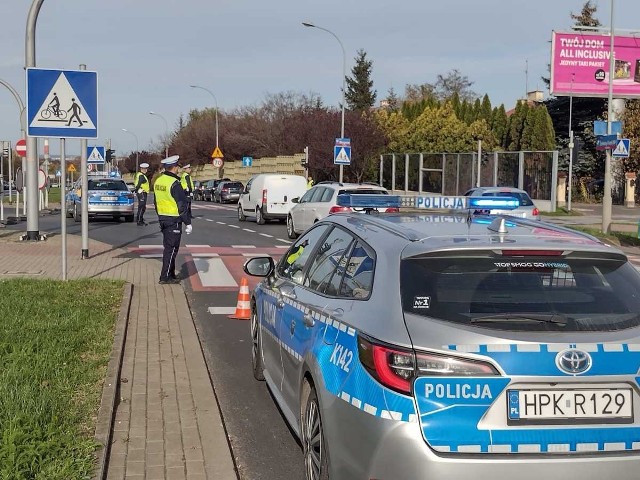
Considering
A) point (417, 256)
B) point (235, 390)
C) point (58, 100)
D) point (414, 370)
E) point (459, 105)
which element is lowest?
point (235, 390)

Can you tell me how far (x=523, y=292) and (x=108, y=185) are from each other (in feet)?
86.1

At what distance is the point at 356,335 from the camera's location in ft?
11.8

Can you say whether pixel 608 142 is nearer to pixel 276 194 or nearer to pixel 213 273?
pixel 276 194

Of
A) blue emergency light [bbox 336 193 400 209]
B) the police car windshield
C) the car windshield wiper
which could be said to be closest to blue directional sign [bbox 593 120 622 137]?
the police car windshield

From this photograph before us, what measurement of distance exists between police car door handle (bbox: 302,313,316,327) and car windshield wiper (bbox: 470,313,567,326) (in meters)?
1.18

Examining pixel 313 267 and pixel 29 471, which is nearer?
pixel 29 471

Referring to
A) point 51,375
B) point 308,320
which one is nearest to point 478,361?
point 308,320

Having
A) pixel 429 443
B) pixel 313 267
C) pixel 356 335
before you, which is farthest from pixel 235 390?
pixel 429 443

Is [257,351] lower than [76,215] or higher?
higher

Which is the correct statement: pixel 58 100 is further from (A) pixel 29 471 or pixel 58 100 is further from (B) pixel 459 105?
(B) pixel 459 105

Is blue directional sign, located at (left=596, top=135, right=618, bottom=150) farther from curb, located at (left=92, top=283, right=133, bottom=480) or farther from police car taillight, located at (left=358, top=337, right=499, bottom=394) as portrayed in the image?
police car taillight, located at (left=358, top=337, right=499, bottom=394)

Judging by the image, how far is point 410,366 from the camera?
327 cm

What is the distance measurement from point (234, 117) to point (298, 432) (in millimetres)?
87368

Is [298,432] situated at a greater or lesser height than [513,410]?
lesser
